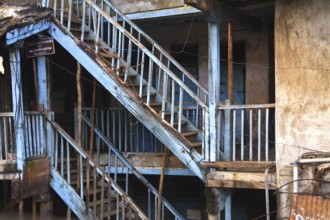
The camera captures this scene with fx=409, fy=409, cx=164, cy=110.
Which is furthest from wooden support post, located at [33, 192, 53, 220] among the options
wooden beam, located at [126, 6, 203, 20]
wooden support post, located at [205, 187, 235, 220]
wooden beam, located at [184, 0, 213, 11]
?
wooden beam, located at [184, 0, 213, 11]

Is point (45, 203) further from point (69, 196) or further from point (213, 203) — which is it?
point (213, 203)

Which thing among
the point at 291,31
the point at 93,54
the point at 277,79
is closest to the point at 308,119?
the point at 277,79

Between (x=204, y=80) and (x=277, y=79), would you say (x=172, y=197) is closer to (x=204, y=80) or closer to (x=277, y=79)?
(x=204, y=80)

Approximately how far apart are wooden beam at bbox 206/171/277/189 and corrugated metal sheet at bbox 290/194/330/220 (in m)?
0.84

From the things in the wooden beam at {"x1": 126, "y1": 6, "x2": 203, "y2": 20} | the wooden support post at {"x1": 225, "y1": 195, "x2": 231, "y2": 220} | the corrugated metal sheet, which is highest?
the wooden beam at {"x1": 126, "y1": 6, "x2": 203, "y2": 20}

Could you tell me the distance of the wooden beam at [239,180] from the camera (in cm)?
692

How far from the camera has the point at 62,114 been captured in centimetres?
1157

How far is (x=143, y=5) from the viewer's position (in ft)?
32.5

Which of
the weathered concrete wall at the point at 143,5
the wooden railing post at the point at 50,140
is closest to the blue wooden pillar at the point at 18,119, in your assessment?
the wooden railing post at the point at 50,140

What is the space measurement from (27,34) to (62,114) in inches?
141

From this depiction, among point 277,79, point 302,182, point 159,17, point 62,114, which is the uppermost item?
point 159,17

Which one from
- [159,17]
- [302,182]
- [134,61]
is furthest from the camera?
[134,61]

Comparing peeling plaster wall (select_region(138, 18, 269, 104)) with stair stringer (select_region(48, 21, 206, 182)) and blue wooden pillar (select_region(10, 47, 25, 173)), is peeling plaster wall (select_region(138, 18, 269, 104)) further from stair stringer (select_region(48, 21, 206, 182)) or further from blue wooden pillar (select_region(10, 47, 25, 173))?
blue wooden pillar (select_region(10, 47, 25, 173))

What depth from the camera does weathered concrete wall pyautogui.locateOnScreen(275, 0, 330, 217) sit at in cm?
629
